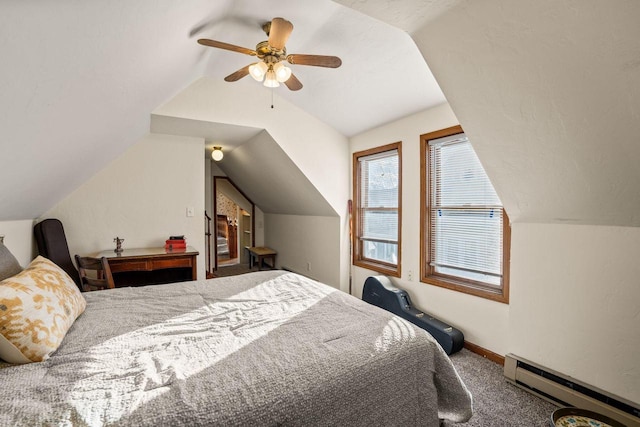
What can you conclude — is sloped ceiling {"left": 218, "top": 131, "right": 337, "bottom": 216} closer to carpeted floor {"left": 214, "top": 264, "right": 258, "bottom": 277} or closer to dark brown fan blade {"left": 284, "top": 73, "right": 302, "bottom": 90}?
dark brown fan blade {"left": 284, "top": 73, "right": 302, "bottom": 90}

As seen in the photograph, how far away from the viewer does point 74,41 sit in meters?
1.10

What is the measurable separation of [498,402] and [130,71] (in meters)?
3.04

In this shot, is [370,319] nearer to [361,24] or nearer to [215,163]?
[361,24]

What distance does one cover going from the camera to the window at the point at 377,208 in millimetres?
3619

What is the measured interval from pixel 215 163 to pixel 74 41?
521cm

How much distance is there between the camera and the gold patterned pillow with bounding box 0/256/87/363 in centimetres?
114

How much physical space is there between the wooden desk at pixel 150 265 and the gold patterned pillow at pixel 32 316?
155cm

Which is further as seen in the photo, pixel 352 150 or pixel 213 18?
pixel 352 150

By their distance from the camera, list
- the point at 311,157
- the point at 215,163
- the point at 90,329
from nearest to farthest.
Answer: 1. the point at 90,329
2. the point at 311,157
3. the point at 215,163

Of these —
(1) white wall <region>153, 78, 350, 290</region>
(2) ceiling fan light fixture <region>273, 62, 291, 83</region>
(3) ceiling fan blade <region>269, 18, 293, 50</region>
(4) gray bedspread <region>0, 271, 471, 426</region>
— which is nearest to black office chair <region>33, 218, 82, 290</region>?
(4) gray bedspread <region>0, 271, 471, 426</region>

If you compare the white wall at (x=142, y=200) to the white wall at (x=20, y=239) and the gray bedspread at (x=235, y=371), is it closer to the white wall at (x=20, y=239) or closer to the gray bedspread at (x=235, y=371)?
the white wall at (x=20, y=239)

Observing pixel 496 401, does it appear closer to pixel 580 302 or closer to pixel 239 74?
pixel 580 302

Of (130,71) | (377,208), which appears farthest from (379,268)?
(130,71)

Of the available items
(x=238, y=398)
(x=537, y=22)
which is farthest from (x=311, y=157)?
(x=238, y=398)
